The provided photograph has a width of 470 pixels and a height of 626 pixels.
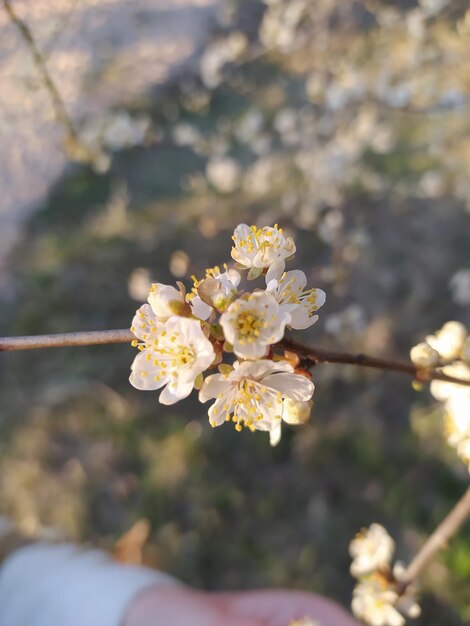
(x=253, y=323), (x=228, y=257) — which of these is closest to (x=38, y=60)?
(x=253, y=323)

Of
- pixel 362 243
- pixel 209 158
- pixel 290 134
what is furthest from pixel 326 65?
pixel 362 243

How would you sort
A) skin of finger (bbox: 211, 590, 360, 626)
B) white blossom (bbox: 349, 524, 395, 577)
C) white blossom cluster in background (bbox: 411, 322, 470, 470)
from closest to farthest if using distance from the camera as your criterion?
white blossom cluster in background (bbox: 411, 322, 470, 470), white blossom (bbox: 349, 524, 395, 577), skin of finger (bbox: 211, 590, 360, 626)

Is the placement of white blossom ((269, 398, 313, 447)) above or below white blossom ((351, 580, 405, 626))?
above

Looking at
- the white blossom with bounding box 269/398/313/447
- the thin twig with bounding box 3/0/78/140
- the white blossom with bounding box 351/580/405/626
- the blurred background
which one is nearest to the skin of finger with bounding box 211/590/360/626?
the white blossom with bounding box 351/580/405/626

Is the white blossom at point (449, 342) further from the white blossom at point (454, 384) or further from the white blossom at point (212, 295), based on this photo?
the white blossom at point (212, 295)

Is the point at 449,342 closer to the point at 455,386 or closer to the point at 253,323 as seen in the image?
the point at 455,386

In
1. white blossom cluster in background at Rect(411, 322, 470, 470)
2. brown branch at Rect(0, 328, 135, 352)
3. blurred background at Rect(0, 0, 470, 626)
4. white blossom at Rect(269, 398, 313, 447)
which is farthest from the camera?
blurred background at Rect(0, 0, 470, 626)

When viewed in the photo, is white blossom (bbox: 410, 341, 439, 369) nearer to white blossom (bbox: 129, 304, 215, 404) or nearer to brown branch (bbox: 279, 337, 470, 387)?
brown branch (bbox: 279, 337, 470, 387)
